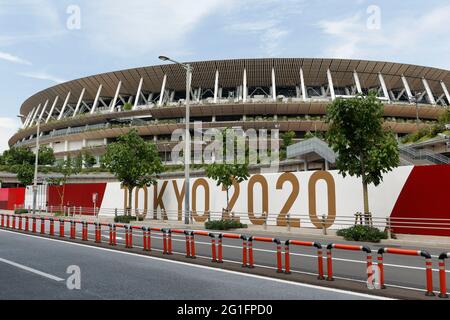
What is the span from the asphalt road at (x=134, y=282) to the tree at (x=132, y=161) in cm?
1923

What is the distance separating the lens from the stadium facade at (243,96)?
209ft

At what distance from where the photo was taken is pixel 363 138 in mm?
19094

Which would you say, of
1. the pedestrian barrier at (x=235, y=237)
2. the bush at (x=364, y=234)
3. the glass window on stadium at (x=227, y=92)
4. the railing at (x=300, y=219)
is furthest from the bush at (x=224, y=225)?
the glass window on stadium at (x=227, y=92)

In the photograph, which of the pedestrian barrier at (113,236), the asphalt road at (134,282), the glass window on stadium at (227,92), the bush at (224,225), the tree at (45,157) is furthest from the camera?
the glass window on stadium at (227,92)

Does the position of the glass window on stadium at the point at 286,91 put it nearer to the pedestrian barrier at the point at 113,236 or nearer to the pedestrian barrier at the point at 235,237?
the pedestrian barrier at the point at 113,236

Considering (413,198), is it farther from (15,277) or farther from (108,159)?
(108,159)

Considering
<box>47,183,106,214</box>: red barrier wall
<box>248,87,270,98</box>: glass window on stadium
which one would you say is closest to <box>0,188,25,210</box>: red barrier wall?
<box>47,183,106,214</box>: red barrier wall

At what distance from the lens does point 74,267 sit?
34.7ft

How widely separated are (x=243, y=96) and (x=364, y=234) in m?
48.7

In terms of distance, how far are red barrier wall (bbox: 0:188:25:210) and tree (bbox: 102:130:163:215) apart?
2564 centimetres

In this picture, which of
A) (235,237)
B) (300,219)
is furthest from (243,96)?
(235,237)

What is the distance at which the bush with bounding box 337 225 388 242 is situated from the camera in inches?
694

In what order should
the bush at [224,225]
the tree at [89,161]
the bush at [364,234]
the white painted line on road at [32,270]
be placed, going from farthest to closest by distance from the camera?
the tree at [89,161]
the bush at [224,225]
the bush at [364,234]
the white painted line on road at [32,270]
